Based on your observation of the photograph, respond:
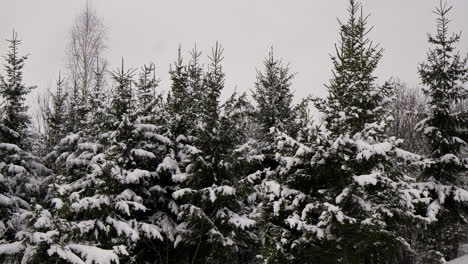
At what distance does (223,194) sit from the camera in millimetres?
10625

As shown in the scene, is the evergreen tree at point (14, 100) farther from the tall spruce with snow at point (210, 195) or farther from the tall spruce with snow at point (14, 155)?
the tall spruce with snow at point (210, 195)

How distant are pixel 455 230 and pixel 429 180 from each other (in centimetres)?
451

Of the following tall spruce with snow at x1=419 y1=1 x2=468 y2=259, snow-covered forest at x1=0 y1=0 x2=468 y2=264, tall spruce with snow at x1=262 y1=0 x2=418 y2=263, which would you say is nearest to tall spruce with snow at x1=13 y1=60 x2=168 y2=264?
snow-covered forest at x1=0 y1=0 x2=468 y2=264

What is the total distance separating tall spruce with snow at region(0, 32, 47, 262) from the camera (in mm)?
Answer: 12430

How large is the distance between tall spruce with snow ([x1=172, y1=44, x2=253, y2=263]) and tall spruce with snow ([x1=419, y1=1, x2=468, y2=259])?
7.82 m

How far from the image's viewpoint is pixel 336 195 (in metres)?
8.11

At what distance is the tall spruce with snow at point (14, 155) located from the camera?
12430mm

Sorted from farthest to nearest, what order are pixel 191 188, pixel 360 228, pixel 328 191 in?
1. pixel 191 188
2. pixel 328 191
3. pixel 360 228

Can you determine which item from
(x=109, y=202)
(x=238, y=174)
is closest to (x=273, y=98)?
(x=238, y=174)

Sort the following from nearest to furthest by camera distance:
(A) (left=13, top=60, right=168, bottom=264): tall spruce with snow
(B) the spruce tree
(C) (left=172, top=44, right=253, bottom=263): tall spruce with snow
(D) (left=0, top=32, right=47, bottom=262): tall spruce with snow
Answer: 1. (A) (left=13, top=60, right=168, bottom=264): tall spruce with snow
2. (C) (left=172, top=44, right=253, bottom=263): tall spruce with snow
3. (D) (left=0, top=32, right=47, bottom=262): tall spruce with snow
4. (B) the spruce tree

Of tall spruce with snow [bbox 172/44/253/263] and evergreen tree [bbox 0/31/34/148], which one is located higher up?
evergreen tree [bbox 0/31/34/148]

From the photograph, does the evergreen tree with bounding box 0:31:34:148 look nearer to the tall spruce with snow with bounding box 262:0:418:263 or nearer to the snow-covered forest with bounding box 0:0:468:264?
the snow-covered forest with bounding box 0:0:468:264

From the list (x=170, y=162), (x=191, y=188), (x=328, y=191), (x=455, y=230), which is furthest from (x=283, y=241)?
(x=455, y=230)

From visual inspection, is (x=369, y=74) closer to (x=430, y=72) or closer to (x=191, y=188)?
(x=430, y=72)
